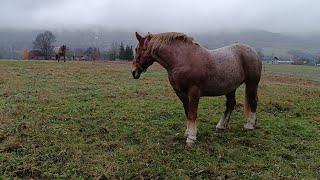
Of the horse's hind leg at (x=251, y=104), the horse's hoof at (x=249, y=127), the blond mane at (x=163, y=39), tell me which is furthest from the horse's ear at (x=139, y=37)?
the horse's hoof at (x=249, y=127)

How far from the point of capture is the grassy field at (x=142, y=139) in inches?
267

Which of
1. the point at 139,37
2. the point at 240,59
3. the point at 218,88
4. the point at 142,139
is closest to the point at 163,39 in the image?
the point at 139,37

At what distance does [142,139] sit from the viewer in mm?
8305

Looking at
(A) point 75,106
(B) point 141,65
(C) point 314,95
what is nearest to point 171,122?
(B) point 141,65

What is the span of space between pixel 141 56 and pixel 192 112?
1.60 m

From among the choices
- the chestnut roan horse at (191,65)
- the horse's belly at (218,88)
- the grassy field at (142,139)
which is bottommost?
the grassy field at (142,139)

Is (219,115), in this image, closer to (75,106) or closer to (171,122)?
(171,122)

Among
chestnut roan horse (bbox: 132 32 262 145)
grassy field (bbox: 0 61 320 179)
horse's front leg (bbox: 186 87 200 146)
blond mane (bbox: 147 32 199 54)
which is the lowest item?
grassy field (bbox: 0 61 320 179)

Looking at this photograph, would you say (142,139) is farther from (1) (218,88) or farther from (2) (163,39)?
(2) (163,39)

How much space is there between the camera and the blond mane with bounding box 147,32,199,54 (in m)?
8.18

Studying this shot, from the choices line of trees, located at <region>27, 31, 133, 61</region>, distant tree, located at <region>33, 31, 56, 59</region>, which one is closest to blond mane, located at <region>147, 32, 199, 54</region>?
line of trees, located at <region>27, 31, 133, 61</region>

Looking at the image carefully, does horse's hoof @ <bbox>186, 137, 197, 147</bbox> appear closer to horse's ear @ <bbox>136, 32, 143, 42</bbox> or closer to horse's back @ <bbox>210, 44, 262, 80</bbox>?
horse's back @ <bbox>210, 44, 262, 80</bbox>

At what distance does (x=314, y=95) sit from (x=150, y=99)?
7117 millimetres

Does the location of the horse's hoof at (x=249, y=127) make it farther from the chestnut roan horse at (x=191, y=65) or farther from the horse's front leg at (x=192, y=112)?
the horse's front leg at (x=192, y=112)
